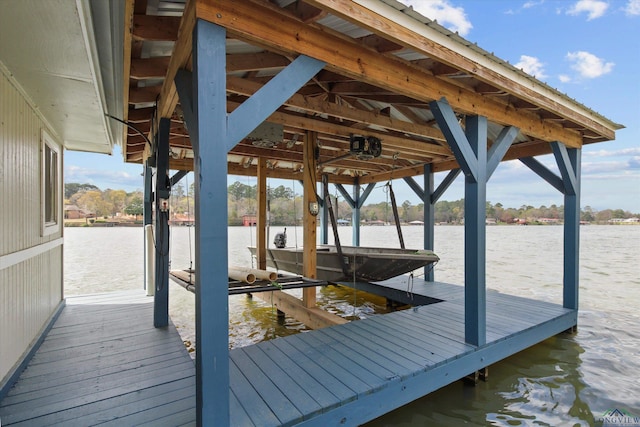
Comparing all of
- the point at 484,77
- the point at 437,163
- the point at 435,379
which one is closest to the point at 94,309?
the point at 435,379

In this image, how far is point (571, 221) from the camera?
4395mm

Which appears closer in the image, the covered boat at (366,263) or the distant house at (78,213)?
the covered boat at (366,263)

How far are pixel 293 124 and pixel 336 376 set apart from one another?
2.80m

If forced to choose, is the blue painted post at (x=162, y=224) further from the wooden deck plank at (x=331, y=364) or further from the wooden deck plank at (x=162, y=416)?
the wooden deck plank at (x=162, y=416)

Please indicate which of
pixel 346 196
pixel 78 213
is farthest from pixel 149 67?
pixel 78 213

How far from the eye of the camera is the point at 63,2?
145cm

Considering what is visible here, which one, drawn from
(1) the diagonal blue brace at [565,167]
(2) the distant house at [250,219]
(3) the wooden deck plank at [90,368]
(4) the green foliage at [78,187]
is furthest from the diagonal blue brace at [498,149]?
Result: (4) the green foliage at [78,187]

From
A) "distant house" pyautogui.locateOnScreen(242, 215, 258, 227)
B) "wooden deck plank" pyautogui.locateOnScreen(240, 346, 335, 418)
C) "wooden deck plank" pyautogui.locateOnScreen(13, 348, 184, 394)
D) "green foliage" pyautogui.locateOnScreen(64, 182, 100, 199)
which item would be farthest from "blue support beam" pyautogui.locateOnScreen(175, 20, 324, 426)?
"green foliage" pyautogui.locateOnScreen(64, 182, 100, 199)

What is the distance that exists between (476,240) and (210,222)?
8.36ft

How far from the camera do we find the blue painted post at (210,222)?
1530 millimetres

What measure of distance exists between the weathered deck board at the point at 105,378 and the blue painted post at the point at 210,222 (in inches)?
17.6

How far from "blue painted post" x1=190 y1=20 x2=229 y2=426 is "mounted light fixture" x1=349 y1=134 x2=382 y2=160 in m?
2.80

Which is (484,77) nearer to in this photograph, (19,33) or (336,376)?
(336,376)

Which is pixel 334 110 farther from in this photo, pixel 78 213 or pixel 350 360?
pixel 78 213
